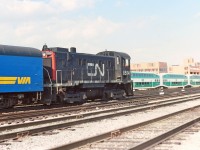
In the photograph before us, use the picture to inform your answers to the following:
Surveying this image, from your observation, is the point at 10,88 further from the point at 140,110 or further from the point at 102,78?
the point at 102,78

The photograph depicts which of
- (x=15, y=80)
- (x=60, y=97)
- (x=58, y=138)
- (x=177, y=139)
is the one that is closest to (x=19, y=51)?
(x=15, y=80)

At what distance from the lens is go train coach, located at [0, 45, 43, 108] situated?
16.4 m

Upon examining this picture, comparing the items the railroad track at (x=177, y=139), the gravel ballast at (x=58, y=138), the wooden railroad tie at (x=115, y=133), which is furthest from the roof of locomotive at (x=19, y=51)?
the railroad track at (x=177, y=139)

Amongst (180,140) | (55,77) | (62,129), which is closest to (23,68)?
(55,77)

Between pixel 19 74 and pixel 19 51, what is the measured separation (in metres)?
1.29

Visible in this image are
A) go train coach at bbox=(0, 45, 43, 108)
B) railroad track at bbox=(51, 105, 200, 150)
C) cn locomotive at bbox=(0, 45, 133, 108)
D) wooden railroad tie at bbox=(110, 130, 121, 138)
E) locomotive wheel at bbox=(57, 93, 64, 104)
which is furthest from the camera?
locomotive wheel at bbox=(57, 93, 64, 104)

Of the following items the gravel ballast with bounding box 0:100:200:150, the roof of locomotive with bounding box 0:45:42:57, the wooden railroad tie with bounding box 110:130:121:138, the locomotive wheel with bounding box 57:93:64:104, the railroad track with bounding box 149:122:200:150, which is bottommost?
the gravel ballast with bounding box 0:100:200:150

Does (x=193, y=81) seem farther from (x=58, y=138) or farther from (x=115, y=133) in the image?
(x=58, y=138)

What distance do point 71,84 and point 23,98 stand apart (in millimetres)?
4430

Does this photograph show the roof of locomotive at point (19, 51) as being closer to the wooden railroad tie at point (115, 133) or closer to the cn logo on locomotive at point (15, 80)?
the cn logo on locomotive at point (15, 80)

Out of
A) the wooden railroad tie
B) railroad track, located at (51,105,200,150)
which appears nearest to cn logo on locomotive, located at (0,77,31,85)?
Answer: railroad track, located at (51,105,200,150)

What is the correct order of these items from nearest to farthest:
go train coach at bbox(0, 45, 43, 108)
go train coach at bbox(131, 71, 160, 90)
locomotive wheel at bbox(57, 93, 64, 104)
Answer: go train coach at bbox(0, 45, 43, 108)
locomotive wheel at bbox(57, 93, 64, 104)
go train coach at bbox(131, 71, 160, 90)

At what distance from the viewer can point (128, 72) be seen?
1067 inches

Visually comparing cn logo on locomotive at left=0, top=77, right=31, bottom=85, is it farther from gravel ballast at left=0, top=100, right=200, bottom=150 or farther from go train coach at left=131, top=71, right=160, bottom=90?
go train coach at left=131, top=71, right=160, bottom=90
